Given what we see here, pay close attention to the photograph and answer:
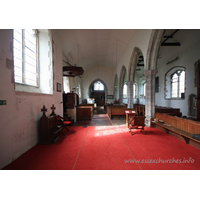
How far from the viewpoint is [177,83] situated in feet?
30.0

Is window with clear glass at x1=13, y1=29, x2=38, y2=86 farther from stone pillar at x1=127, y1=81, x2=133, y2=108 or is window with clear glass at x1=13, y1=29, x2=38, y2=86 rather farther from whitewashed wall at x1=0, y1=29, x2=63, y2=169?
stone pillar at x1=127, y1=81, x2=133, y2=108

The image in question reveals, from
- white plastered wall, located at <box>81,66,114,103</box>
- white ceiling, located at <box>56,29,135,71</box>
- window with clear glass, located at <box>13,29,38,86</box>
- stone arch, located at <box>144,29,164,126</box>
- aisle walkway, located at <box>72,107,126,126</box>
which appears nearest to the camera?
window with clear glass, located at <box>13,29,38,86</box>

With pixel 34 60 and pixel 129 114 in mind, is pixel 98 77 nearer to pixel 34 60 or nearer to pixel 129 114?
pixel 129 114

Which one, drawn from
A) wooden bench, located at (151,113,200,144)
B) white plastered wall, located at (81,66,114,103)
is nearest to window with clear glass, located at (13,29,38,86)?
wooden bench, located at (151,113,200,144)

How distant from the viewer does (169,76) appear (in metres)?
9.84

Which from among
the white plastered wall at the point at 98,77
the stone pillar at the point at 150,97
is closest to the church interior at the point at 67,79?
the stone pillar at the point at 150,97

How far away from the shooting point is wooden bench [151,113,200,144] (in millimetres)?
3172

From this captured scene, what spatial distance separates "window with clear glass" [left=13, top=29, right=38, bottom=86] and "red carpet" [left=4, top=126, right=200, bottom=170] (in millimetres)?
2213

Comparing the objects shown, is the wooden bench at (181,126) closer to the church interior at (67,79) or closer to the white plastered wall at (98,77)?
the church interior at (67,79)

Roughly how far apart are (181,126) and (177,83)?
7.09 m

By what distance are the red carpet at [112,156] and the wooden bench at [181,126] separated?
32cm

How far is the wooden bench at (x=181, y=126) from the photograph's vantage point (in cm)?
317

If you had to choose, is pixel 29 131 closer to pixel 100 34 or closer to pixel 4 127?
pixel 4 127

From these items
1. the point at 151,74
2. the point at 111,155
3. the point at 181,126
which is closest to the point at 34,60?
the point at 111,155
